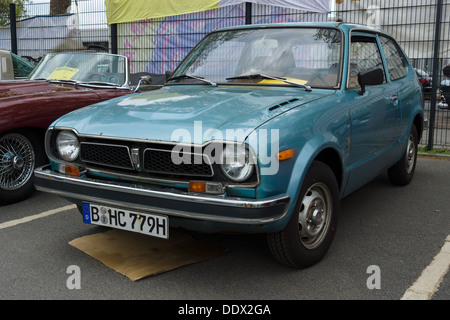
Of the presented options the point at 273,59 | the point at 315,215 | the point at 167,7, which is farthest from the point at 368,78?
the point at 167,7

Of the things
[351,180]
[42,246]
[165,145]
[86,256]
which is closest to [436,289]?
[351,180]

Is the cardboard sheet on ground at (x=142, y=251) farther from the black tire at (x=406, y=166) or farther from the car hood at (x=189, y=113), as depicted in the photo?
the black tire at (x=406, y=166)

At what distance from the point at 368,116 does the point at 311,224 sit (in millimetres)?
1139

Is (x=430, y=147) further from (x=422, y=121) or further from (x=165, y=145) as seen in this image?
(x=165, y=145)

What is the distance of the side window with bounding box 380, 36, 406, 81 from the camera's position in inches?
190

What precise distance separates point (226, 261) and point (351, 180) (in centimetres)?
117

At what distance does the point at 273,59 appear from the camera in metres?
3.99

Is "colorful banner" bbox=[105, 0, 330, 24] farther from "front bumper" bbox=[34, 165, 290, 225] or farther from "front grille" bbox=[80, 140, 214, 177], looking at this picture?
"front bumper" bbox=[34, 165, 290, 225]

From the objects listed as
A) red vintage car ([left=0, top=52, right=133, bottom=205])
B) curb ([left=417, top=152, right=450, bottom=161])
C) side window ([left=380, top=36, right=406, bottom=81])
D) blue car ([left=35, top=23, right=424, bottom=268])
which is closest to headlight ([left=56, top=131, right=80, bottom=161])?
blue car ([left=35, top=23, right=424, bottom=268])

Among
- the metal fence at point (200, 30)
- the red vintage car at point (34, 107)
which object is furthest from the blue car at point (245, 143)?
the metal fence at point (200, 30)

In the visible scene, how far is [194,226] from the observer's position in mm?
2926

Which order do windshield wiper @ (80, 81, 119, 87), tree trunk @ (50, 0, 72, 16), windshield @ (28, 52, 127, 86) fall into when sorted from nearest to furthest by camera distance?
windshield wiper @ (80, 81, 119, 87)
windshield @ (28, 52, 127, 86)
tree trunk @ (50, 0, 72, 16)

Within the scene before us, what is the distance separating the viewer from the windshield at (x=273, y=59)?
3834mm

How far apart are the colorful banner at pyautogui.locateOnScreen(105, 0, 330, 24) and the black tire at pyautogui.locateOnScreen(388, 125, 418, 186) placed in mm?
4204
